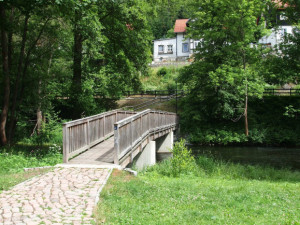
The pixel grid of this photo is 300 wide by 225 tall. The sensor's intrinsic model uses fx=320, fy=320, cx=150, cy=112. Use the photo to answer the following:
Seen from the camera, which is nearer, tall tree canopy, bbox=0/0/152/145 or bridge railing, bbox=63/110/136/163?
bridge railing, bbox=63/110/136/163

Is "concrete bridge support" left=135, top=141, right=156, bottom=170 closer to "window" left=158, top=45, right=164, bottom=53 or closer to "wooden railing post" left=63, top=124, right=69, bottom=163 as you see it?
"wooden railing post" left=63, top=124, right=69, bottom=163

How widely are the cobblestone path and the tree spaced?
2021 centimetres

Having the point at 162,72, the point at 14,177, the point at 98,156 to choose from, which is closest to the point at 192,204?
Answer: the point at 14,177

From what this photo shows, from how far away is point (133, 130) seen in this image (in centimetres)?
1266

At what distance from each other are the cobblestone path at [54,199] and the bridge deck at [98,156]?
121cm

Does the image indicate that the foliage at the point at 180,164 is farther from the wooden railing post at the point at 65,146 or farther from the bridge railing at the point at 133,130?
the wooden railing post at the point at 65,146

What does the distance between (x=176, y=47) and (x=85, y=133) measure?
167ft

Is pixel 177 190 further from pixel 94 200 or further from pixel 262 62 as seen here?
pixel 262 62

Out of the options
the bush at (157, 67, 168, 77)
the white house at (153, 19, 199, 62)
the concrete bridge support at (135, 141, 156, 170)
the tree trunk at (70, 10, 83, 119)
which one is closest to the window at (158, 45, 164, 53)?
the white house at (153, 19, 199, 62)

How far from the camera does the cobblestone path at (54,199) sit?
5473 mm

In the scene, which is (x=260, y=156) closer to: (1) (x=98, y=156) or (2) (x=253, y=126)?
(2) (x=253, y=126)

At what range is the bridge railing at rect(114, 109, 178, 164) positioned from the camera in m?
10.1

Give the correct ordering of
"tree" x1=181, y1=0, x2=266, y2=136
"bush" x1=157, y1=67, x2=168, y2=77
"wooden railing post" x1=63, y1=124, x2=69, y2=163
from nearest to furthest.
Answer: "wooden railing post" x1=63, y1=124, x2=69, y2=163 → "tree" x1=181, y1=0, x2=266, y2=136 → "bush" x1=157, y1=67, x2=168, y2=77

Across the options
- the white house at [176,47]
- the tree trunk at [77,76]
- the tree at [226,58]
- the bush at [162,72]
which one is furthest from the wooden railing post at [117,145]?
the white house at [176,47]
